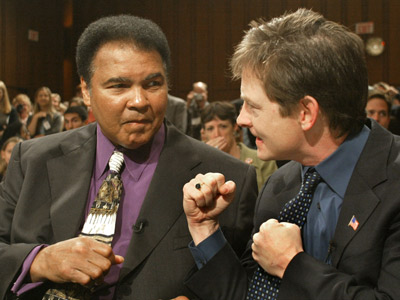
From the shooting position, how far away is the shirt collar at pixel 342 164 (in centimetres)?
150

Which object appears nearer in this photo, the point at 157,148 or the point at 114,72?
the point at 114,72

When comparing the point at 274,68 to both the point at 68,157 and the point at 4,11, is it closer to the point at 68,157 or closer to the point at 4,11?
the point at 68,157

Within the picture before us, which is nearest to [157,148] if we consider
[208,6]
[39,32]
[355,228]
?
[355,228]

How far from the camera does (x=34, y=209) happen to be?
186 cm

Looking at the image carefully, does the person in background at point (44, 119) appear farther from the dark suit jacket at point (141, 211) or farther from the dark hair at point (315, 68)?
the dark hair at point (315, 68)

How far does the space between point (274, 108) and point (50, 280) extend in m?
0.95

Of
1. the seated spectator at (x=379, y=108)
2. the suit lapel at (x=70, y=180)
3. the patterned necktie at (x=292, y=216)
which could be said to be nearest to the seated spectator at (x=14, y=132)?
the seated spectator at (x=379, y=108)

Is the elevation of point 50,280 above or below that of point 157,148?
below

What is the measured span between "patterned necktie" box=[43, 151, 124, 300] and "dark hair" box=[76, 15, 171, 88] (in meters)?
0.40

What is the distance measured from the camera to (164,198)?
1826 millimetres

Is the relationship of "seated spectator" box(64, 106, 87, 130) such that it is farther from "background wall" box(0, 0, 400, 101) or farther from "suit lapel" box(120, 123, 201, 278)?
"background wall" box(0, 0, 400, 101)

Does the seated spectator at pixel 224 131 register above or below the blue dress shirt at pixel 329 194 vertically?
below

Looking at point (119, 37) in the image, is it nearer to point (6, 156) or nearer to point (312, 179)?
point (312, 179)

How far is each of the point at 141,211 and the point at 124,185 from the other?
15 centimetres
